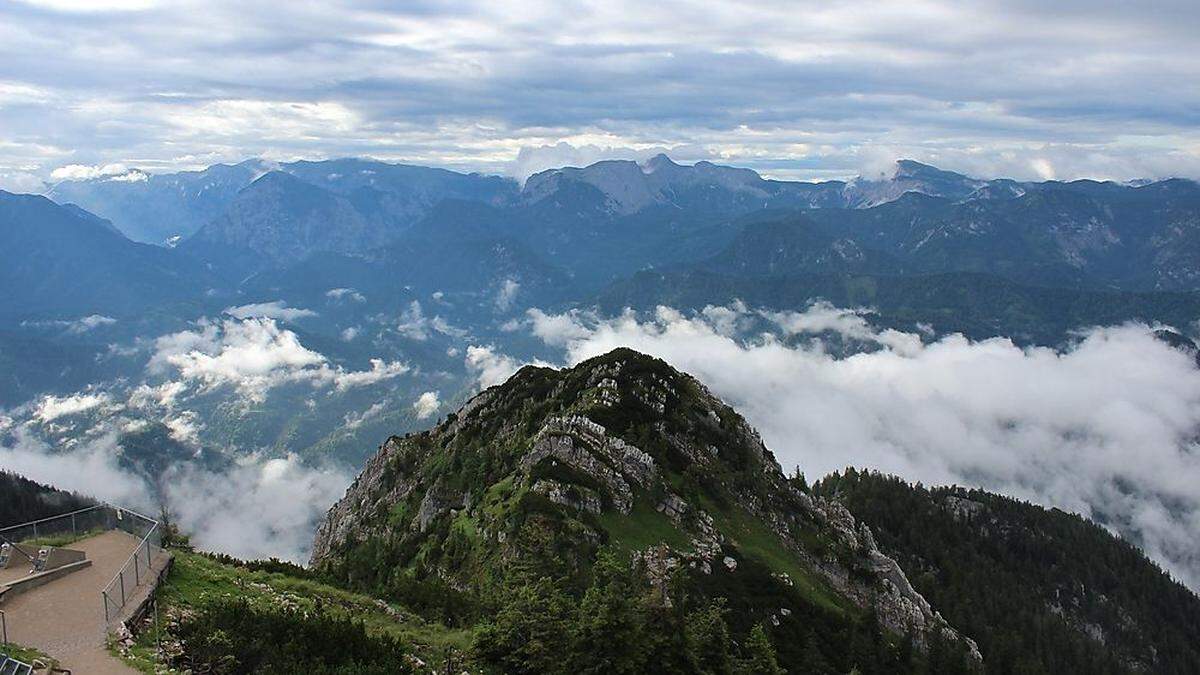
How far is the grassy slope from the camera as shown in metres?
37.0

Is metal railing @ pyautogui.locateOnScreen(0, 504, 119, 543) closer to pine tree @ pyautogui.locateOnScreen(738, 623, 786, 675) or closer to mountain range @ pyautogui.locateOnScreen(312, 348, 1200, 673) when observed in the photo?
mountain range @ pyautogui.locateOnScreen(312, 348, 1200, 673)

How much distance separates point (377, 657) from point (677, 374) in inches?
3586

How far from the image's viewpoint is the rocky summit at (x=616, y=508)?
2963 inches

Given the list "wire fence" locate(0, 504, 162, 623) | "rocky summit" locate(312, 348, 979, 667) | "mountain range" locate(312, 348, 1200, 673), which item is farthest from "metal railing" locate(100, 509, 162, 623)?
"rocky summit" locate(312, 348, 979, 667)

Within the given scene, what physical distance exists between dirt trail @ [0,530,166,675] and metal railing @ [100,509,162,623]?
330mm

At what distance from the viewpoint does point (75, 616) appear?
3178 centimetres

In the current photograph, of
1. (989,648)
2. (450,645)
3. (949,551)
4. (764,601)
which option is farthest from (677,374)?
(949,551)

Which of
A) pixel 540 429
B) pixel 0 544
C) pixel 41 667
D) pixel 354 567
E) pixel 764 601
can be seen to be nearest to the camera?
pixel 41 667

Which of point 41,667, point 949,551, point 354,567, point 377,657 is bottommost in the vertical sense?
point 949,551

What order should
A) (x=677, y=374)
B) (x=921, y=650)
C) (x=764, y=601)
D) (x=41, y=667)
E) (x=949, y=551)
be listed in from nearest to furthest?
(x=41, y=667) → (x=764, y=601) → (x=921, y=650) → (x=677, y=374) → (x=949, y=551)

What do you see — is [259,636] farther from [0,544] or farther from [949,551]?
[949,551]

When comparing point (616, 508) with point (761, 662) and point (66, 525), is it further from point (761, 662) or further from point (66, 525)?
point (66, 525)

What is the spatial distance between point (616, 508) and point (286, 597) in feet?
148

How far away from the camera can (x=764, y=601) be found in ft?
252
